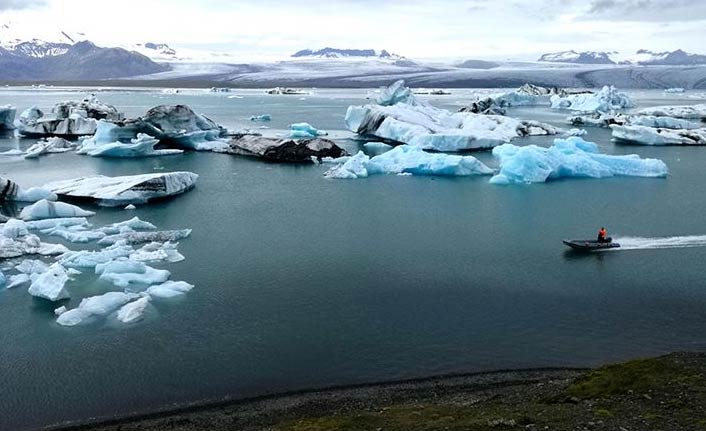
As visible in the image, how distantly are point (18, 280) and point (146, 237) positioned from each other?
326cm

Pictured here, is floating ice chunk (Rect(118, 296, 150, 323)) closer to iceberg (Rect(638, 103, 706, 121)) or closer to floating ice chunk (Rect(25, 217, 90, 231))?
floating ice chunk (Rect(25, 217, 90, 231))

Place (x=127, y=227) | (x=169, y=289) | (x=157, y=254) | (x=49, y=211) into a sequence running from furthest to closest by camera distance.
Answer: (x=49, y=211) → (x=127, y=227) → (x=157, y=254) → (x=169, y=289)

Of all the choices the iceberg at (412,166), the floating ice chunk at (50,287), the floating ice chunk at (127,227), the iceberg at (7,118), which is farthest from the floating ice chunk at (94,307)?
the iceberg at (7,118)

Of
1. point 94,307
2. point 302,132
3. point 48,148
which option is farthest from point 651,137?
point 94,307

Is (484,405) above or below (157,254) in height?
above

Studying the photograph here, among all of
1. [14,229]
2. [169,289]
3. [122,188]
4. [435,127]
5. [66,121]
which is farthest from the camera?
[66,121]

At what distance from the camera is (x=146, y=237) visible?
1472 cm

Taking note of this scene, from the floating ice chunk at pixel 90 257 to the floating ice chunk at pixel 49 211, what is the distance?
11.2 ft

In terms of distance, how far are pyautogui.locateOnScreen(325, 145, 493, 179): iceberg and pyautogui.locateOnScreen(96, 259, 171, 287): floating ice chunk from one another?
11.3 m

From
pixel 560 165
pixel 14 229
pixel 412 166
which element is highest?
pixel 560 165

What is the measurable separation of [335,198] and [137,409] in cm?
1211

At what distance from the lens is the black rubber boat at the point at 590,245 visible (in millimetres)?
14047

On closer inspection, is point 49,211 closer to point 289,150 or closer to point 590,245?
point 289,150


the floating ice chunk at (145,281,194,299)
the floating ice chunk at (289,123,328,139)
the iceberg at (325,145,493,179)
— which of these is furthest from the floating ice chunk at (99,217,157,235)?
the floating ice chunk at (289,123,328,139)
